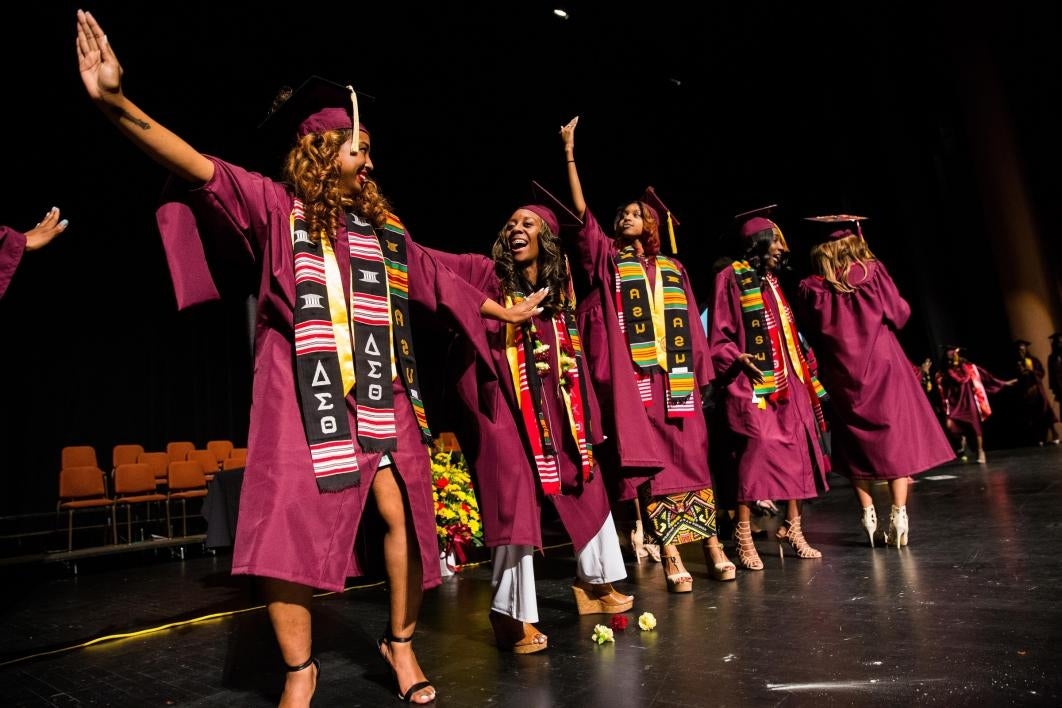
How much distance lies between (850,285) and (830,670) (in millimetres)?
2808

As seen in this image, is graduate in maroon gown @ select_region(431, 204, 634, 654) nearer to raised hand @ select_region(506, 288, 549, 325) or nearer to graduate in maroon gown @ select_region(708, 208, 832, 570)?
raised hand @ select_region(506, 288, 549, 325)

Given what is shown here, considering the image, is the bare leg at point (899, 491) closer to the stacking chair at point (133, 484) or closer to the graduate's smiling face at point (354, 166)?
the graduate's smiling face at point (354, 166)

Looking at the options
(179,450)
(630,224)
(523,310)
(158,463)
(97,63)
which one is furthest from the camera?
(179,450)

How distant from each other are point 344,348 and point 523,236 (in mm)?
1283

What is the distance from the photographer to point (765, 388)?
3785 millimetres

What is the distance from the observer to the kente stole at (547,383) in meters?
2.60

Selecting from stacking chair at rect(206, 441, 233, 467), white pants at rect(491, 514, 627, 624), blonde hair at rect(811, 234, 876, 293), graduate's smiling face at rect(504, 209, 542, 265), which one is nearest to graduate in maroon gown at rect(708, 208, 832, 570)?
blonde hair at rect(811, 234, 876, 293)

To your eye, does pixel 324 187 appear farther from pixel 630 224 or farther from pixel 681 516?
pixel 681 516

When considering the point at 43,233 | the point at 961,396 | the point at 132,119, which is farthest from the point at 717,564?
the point at 961,396

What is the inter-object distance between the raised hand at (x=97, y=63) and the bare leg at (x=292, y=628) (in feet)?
3.87

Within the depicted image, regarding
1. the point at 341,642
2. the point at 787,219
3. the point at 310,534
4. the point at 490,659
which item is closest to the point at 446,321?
the point at 310,534

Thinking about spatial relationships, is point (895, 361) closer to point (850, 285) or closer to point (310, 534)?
point (850, 285)

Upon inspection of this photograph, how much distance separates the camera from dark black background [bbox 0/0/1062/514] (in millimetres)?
7023

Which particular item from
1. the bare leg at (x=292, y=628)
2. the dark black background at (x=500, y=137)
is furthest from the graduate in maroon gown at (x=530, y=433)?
the dark black background at (x=500, y=137)
